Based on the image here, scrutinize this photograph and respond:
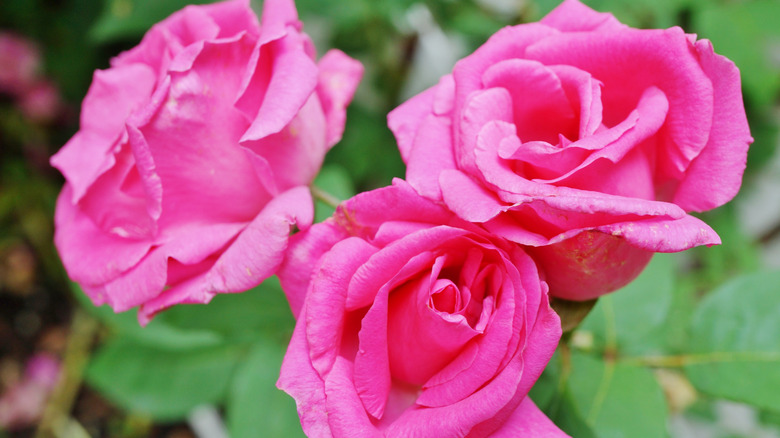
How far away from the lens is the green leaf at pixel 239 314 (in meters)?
0.54

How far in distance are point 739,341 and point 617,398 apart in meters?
0.14

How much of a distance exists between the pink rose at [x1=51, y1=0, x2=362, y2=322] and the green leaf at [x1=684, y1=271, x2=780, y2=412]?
1.26 feet

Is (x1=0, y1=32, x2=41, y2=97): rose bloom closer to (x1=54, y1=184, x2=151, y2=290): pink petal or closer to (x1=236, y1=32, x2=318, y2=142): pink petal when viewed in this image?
(x1=54, y1=184, x2=151, y2=290): pink petal

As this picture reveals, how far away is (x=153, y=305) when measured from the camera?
349mm

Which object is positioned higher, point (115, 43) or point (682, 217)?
point (682, 217)

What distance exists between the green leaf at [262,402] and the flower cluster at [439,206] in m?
0.26

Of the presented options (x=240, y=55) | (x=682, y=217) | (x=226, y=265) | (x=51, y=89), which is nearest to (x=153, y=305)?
(x=226, y=265)

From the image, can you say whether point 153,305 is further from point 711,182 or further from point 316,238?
point 711,182

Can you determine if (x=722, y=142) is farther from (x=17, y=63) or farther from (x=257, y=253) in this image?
(x=17, y=63)

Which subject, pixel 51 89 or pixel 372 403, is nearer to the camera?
pixel 372 403

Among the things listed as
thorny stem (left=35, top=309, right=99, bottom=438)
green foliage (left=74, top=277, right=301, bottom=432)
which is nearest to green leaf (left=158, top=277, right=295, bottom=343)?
green foliage (left=74, top=277, right=301, bottom=432)

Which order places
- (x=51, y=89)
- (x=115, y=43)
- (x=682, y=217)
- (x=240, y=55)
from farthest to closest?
(x=51, y=89), (x=115, y=43), (x=240, y=55), (x=682, y=217)

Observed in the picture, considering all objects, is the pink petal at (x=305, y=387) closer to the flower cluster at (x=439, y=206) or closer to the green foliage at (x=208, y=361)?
the flower cluster at (x=439, y=206)

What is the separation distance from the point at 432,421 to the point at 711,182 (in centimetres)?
19
